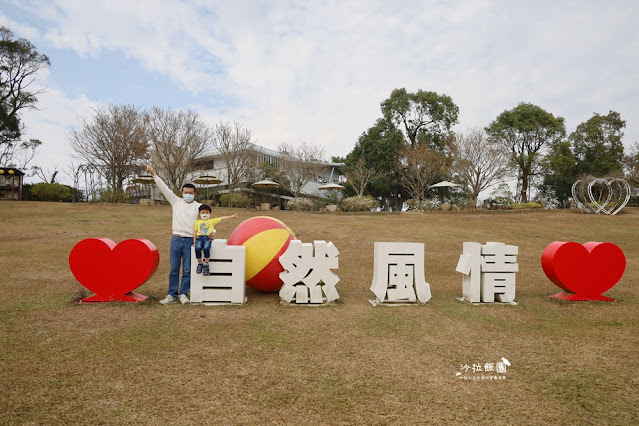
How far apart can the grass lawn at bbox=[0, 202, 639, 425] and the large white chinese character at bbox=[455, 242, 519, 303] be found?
0.35 m

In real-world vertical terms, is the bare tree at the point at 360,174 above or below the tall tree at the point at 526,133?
below

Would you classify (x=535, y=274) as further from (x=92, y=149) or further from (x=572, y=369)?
(x=92, y=149)

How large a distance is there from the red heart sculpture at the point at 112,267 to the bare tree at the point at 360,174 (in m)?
28.4

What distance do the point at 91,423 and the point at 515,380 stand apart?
12.0 ft

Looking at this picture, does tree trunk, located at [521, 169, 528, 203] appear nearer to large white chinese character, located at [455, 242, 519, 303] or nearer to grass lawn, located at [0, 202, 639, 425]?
grass lawn, located at [0, 202, 639, 425]

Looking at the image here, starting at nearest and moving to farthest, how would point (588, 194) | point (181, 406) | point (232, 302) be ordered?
point (181, 406), point (232, 302), point (588, 194)

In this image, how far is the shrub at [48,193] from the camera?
27.9 m

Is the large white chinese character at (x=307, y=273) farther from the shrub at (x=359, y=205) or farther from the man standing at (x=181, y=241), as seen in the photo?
the shrub at (x=359, y=205)

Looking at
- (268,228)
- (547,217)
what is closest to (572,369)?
(268,228)

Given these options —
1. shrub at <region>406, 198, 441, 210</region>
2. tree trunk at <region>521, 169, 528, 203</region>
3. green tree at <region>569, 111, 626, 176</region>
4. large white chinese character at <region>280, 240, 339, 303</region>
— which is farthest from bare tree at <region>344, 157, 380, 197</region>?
large white chinese character at <region>280, 240, 339, 303</region>

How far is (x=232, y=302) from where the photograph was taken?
5.95 metres

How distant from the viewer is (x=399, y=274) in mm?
6207

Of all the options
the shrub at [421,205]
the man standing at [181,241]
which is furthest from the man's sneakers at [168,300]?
the shrub at [421,205]

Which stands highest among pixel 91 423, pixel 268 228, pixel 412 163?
pixel 412 163
